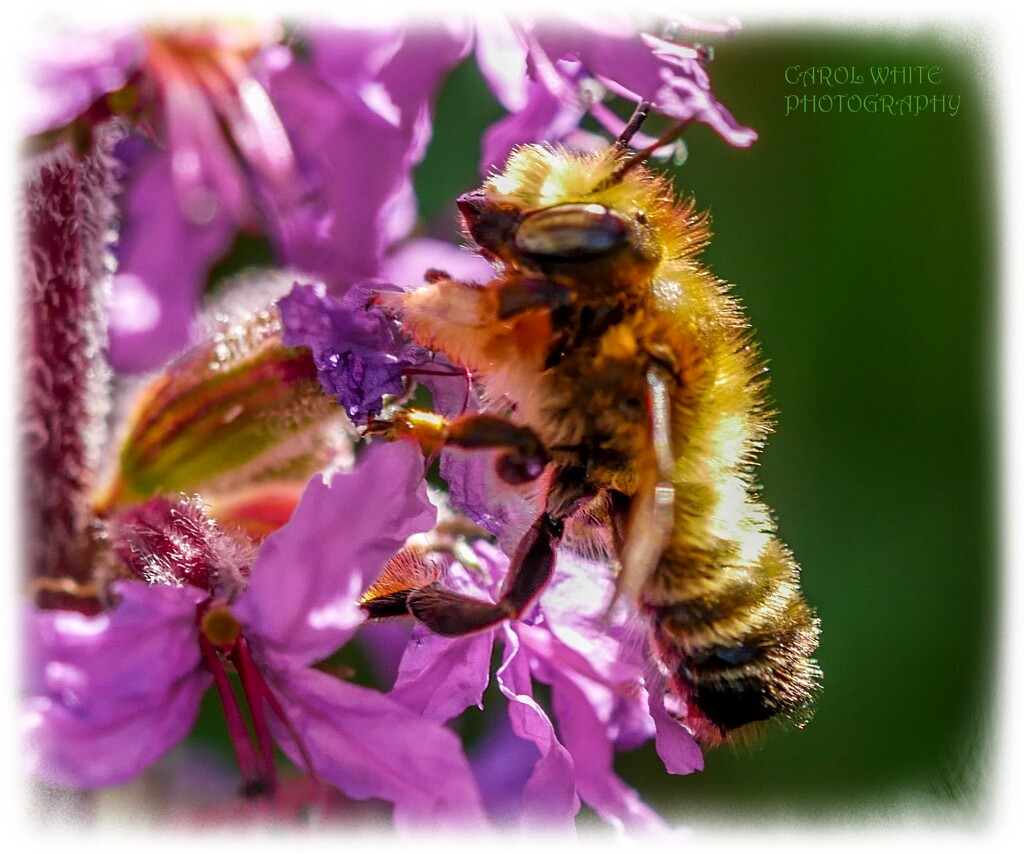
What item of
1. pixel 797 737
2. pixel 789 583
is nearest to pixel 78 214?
pixel 789 583

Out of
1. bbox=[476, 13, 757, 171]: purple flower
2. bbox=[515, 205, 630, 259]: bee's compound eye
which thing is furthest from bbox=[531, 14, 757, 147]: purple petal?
bbox=[515, 205, 630, 259]: bee's compound eye

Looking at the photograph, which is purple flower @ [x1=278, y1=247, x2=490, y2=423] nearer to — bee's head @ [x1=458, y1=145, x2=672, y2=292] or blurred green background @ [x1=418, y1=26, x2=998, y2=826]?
bee's head @ [x1=458, y1=145, x2=672, y2=292]

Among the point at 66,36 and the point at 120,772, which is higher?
the point at 66,36

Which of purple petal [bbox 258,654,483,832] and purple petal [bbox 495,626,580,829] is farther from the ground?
purple petal [bbox 258,654,483,832]

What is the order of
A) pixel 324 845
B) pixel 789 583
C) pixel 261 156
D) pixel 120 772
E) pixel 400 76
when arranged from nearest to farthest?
pixel 120 772
pixel 789 583
pixel 324 845
pixel 400 76
pixel 261 156

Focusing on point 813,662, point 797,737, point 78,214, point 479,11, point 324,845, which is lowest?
point 797,737

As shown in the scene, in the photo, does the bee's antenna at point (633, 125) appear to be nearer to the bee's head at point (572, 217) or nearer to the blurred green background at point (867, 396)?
the bee's head at point (572, 217)

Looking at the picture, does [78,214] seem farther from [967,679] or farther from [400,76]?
[967,679]

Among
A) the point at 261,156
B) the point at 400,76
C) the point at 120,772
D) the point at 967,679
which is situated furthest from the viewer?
the point at 967,679
